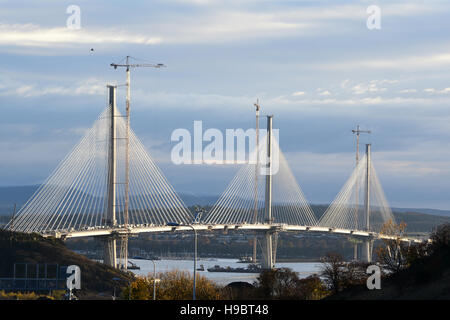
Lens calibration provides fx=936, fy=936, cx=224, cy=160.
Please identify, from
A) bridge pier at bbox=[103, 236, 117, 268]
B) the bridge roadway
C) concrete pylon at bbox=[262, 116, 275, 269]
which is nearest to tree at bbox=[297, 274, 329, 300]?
the bridge roadway

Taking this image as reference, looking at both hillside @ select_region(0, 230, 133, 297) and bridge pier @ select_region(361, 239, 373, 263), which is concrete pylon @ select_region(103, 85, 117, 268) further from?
bridge pier @ select_region(361, 239, 373, 263)

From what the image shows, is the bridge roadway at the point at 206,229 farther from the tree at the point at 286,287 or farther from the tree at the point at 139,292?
the tree at the point at 286,287

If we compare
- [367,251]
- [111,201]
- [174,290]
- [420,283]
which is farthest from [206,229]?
[420,283]

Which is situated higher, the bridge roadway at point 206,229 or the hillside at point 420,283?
the bridge roadway at point 206,229

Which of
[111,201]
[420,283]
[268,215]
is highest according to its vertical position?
[111,201]

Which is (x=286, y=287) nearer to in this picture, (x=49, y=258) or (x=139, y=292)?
(x=139, y=292)

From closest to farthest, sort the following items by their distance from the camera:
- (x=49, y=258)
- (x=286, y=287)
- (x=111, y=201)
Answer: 1. (x=286, y=287)
2. (x=49, y=258)
3. (x=111, y=201)

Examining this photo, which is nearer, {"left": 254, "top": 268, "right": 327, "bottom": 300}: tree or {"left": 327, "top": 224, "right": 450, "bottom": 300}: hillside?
{"left": 327, "top": 224, "right": 450, "bottom": 300}: hillside

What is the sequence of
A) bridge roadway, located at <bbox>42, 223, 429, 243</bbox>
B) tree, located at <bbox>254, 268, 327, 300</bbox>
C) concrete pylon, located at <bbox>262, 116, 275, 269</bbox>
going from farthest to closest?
concrete pylon, located at <bbox>262, 116, 275, 269</bbox> < bridge roadway, located at <bbox>42, 223, 429, 243</bbox> < tree, located at <bbox>254, 268, 327, 300</bbox>

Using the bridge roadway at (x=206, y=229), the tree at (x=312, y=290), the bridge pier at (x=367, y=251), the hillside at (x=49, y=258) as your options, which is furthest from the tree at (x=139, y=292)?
the bridge pier at (x=367, y=251)

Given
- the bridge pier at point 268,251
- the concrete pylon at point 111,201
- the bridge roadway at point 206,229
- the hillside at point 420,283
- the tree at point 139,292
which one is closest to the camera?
the hillside at point 420,283
